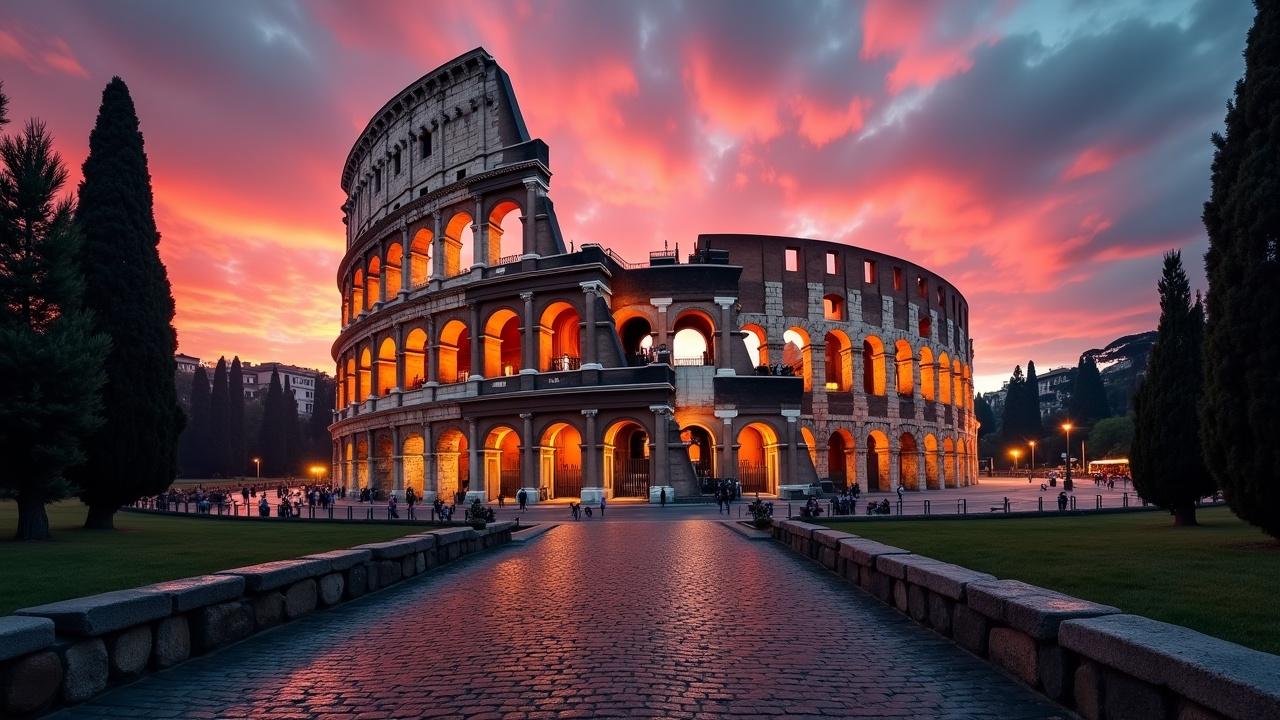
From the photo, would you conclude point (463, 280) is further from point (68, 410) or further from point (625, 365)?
point (68, 410)

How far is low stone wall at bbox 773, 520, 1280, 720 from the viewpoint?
3.44 meters

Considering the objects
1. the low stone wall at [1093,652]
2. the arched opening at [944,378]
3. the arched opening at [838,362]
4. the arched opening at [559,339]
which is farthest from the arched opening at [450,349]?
the low stone wall at [1093,652]

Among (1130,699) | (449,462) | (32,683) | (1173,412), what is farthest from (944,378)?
(32,683)

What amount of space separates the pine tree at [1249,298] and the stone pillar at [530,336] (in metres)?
28.3

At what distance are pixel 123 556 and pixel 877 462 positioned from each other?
4332 cm

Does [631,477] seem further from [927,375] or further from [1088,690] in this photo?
[1088,690]

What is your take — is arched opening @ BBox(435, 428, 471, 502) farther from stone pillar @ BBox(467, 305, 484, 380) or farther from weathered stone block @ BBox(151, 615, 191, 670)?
weathered stone block @ BBox(151, 615, 191, 670)

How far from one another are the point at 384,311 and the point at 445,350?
17.2 feet

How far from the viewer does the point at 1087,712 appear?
4.55 m

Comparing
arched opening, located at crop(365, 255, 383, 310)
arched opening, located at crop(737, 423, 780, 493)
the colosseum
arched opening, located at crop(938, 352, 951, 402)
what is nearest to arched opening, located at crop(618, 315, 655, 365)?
the colosseum

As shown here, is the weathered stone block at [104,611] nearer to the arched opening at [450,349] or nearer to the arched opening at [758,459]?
the arched opening at [450,349]

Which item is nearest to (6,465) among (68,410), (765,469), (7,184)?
(68,410)

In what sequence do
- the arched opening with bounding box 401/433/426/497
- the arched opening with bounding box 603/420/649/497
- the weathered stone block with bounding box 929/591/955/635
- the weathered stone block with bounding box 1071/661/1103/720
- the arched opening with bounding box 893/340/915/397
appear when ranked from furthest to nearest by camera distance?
the arched opening with bounding box 893/340/915/397 → the arched opening with bounding box 401/433/426/497 → the arched opening with bounding box 603/420/649/497 → the weathered stone block with bounding box 929/591/955/635 → the weathered stone block with bounding box 1071/661/1103/720

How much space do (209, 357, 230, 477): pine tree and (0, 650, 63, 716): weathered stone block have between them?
8879cm
